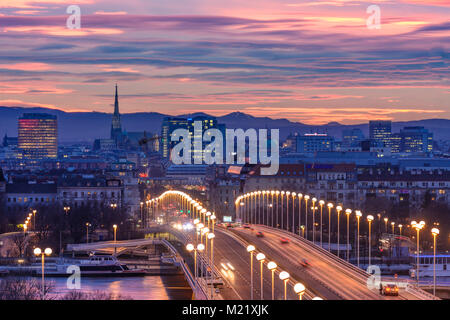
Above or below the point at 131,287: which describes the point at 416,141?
above

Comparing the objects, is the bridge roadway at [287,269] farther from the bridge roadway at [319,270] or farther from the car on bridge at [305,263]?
the car on bridge at [305,263]

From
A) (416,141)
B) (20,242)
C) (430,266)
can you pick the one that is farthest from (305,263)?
(416,141)

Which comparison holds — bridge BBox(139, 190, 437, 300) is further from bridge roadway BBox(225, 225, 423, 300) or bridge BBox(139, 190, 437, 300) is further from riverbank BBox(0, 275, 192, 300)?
riverbank BBox(0, 275, 192, 300)

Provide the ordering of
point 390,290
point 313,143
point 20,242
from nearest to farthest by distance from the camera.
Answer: point 390,290 < point 20,242 < point 313,143

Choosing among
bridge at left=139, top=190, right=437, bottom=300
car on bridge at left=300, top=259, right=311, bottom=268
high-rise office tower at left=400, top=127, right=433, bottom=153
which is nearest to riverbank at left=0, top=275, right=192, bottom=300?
bridge at left=139, top=190, right=437, bottom=300

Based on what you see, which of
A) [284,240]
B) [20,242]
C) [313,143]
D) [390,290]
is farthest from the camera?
[313,143]

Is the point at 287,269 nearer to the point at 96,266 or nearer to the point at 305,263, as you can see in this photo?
the point at 305,263
